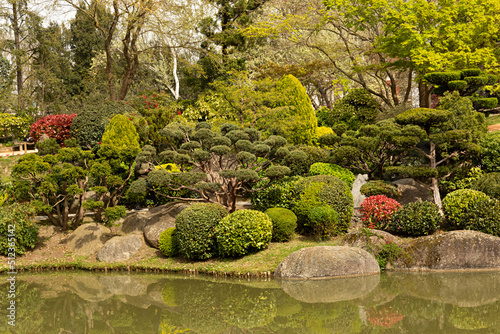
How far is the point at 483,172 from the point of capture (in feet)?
47.1

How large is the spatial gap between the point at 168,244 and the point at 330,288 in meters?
5.18

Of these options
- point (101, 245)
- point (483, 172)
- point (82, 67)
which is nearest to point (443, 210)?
point (483, 172)

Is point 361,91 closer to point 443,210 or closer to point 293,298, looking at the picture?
point 443,210

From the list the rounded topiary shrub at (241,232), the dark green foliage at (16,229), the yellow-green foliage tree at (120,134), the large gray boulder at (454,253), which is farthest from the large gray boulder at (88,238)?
the large gray boulder at (454,253)

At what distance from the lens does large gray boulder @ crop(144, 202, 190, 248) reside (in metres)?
13.6

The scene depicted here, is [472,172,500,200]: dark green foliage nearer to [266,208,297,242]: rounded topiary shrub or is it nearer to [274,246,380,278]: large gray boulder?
[274,246,380,278]: large gray boulder

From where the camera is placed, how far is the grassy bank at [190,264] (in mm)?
11391

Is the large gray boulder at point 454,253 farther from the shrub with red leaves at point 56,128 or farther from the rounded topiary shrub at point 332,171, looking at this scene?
the shrub with red leaves at point 56,128

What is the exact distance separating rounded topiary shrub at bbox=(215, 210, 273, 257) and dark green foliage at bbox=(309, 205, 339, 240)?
1.47 meters

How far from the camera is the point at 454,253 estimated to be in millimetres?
10938

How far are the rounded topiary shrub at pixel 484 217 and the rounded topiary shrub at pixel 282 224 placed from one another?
486 cm

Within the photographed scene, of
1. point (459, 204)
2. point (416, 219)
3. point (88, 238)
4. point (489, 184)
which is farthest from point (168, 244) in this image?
point (489, 184)

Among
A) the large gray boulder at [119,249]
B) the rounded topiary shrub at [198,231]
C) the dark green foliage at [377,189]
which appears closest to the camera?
the rounded topiary shrub at [198,231]

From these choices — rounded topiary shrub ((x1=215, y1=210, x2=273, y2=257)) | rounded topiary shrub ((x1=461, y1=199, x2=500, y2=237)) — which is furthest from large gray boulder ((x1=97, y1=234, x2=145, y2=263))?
rounded topiary shrub ((x1=461, y1=199, x2=500, y2=237))
